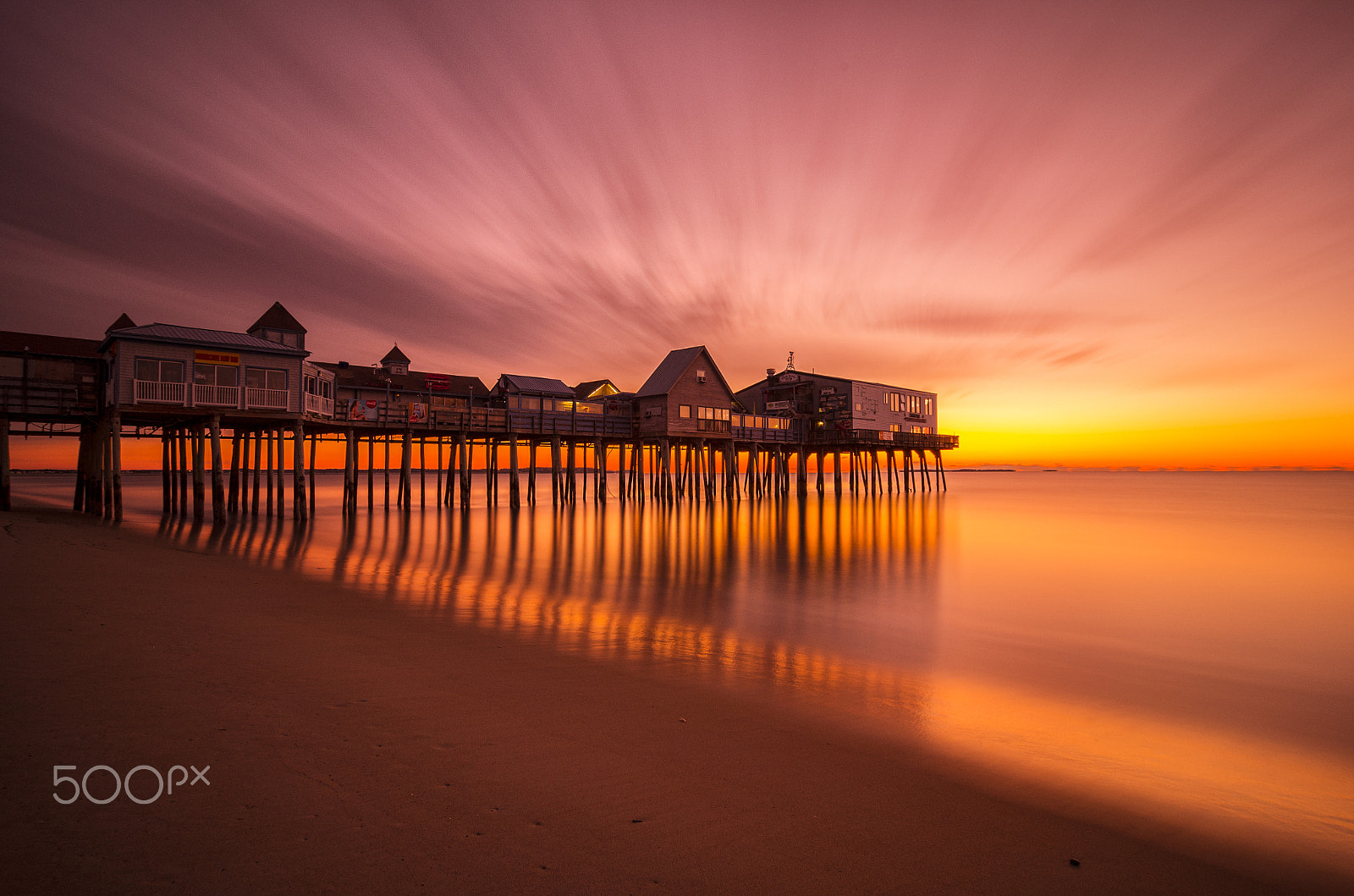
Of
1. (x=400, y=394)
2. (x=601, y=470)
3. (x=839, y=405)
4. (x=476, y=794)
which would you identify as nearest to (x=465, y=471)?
(x=400, y=394)

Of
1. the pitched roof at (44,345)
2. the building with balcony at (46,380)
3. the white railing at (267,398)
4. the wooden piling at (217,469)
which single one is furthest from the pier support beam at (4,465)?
the white railing at (267,398)

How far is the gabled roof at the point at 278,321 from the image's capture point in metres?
38.8

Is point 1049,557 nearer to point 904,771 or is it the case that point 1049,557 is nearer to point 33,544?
point 904,771

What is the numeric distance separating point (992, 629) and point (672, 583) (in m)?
7.42

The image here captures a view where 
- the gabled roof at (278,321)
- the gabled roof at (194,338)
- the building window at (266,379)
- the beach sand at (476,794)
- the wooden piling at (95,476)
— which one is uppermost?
the gabled roof at (278,321)

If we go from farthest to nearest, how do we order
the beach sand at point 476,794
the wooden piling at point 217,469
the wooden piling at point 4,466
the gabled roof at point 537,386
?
the gabled roof at point 537,386, the wooden piling at point 217,469, the wooden piling at point 4,466, the beach sand at point 476,794

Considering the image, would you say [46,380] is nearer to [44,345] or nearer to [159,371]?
[44,345]

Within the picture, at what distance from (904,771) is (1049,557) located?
21660 millimetres

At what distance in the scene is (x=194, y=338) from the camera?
26297 mm

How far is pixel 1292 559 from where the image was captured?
79.2ft

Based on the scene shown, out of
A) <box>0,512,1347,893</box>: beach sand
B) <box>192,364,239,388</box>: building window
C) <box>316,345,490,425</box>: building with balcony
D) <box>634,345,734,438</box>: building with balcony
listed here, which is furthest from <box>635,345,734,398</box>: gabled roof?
<box>0,512,1347,893</box>: beach sand

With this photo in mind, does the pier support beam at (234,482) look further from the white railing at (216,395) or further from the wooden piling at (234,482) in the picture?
the white railing at (216,395)

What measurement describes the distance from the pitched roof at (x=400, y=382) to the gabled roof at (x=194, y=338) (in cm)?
1020

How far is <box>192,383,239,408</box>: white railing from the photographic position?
2636 cm
